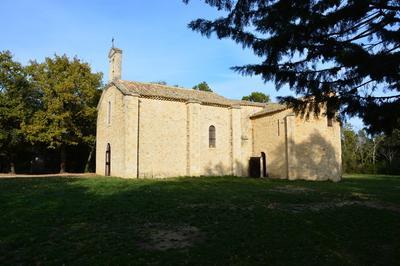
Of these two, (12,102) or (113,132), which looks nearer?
(113,132)

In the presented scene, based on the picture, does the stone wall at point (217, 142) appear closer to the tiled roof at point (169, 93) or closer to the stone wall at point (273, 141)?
the tiled roof at point (169, 93)

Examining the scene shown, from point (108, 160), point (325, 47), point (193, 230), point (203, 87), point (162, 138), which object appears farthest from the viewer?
point (203, 87)

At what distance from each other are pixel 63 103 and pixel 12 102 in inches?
176

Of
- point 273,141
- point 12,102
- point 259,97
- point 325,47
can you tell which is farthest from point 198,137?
point 259,97

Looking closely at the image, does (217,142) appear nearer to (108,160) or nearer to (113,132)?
(113,132)

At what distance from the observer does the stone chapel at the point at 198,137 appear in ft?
85.8

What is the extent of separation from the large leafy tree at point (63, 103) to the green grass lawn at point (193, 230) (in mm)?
18916

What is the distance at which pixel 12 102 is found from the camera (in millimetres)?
32656

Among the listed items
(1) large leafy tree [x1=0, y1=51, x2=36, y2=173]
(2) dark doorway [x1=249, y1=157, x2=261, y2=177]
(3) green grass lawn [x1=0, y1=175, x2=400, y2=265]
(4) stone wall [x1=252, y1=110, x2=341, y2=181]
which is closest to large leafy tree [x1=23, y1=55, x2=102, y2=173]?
(1) large leafy tree [x1=0, y1=51, x2=36, y2=173]

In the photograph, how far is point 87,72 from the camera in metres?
36.6

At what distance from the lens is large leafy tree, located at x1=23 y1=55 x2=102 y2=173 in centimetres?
3312

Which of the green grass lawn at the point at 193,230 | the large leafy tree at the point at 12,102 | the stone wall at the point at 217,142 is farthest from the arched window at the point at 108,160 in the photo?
the green grass lawn at the point at 193,230

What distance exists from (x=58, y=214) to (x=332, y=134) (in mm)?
24970

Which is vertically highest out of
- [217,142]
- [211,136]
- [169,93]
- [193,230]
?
[169,93]
